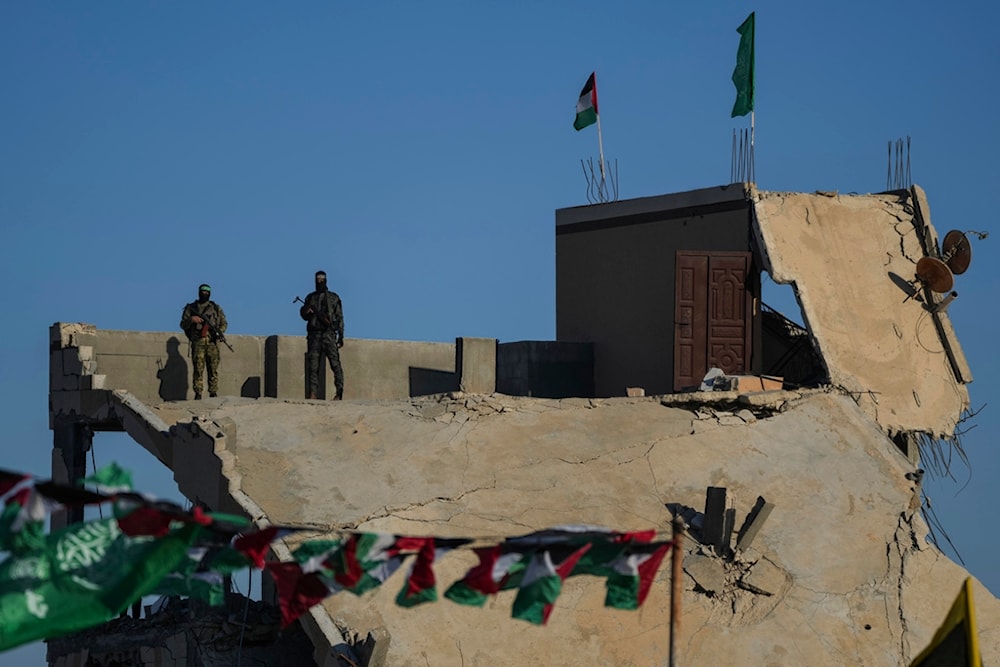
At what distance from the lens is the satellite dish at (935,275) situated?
21.3 metres

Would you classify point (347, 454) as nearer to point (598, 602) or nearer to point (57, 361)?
point (598, 602)

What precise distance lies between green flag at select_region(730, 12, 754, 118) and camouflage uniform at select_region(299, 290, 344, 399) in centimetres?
663

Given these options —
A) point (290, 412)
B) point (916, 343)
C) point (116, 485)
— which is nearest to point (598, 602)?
point (290, 412)

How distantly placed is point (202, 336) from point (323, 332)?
1.63 meters

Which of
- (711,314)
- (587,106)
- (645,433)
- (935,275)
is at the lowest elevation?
(645,433)

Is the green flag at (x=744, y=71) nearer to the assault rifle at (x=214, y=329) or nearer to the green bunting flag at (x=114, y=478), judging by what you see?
the assault rifle at (x=214, y=329)

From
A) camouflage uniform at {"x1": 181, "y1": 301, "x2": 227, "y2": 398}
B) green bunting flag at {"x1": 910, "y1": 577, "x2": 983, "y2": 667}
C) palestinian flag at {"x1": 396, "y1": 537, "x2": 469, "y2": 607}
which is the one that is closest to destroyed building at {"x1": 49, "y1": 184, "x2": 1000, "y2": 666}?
camouflage uniform at {"x1": 181, "y1": 301, "x2": 227, "y2": 398}

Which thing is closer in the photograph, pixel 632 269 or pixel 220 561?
pixel 220 561

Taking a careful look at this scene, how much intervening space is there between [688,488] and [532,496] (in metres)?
1.75

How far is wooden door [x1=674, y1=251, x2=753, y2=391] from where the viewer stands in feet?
68.5

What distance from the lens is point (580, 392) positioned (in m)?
23.0

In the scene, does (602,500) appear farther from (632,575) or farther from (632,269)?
(632,575)

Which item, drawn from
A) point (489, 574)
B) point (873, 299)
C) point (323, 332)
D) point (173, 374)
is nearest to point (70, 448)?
point (173, 374)

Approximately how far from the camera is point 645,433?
1775 cm
